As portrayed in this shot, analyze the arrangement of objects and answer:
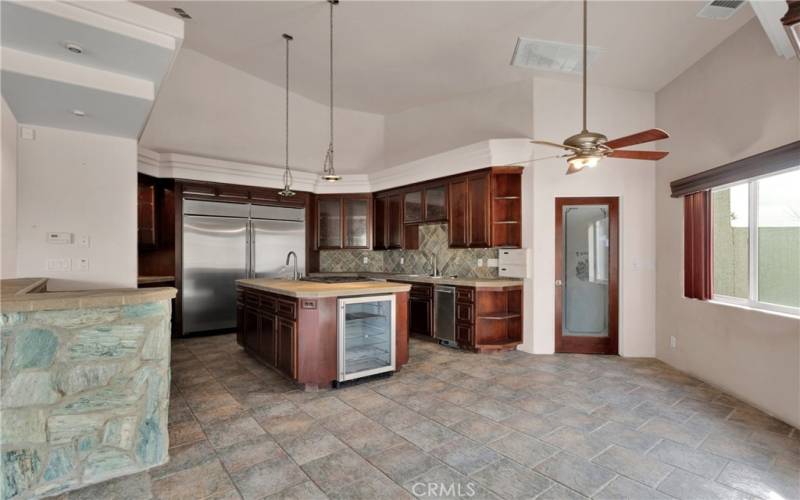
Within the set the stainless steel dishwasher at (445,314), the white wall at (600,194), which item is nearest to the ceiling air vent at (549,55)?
the white wall at (600,194)

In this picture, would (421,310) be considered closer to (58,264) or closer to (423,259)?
(423,259)

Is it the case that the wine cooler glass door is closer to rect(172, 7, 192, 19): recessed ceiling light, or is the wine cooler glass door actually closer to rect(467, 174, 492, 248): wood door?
rect(467, 174, 492, 248): wood door

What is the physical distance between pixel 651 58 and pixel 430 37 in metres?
2.40

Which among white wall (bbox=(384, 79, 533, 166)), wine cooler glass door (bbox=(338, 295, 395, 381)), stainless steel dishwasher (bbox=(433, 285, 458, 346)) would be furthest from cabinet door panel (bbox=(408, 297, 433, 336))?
white wall (bbox=(384, 79, 533, 166))

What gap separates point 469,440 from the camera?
2658 millimetres

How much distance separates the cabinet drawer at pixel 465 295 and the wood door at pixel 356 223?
2401 millimetres

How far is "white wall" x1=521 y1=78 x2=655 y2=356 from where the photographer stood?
4.81m

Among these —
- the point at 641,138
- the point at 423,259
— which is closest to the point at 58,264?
the point at 423,259

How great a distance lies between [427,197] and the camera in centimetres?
596

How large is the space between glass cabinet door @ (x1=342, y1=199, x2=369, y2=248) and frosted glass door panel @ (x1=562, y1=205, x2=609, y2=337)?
11.2 ft

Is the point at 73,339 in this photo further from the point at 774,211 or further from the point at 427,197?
the point at 774,211

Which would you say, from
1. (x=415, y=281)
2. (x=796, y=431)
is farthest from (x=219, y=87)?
(x=796, y=431)

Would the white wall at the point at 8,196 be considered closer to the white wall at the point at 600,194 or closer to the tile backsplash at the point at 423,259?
the tile backsplash at the point at 423,259

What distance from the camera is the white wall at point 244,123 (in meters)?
5.48
